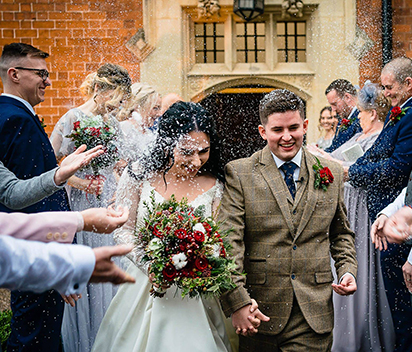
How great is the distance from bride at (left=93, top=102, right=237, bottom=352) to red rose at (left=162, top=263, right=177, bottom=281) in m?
0.31

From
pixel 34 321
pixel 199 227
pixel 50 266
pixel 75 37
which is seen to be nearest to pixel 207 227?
pixel 199 227

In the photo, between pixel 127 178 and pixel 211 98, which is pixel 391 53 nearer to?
pixel 211 98

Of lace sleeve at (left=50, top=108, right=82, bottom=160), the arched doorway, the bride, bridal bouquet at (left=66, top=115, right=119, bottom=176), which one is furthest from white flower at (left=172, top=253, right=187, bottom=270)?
the arched doorway

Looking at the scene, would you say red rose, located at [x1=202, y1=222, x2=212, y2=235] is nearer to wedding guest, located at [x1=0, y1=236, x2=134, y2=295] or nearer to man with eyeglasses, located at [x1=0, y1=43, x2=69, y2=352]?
wedding guest, located at [x1=0, y1=236, x2=134, y2=295]

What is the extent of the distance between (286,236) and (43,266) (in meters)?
1.73

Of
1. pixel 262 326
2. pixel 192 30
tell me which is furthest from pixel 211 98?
pixel 262 326

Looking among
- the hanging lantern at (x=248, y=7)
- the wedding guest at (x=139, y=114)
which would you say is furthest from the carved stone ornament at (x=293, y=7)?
the wedding guest at (x=139, y=114)

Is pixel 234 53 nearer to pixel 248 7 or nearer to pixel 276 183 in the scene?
pixel 248 7

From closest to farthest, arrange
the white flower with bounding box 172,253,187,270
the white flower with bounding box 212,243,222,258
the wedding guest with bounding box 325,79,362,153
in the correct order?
the white flower with bounding box 172,253,187,270 → the white flower with bounding box 212,243,222,258 → the wedding guest with bounding box 325,79,362,153

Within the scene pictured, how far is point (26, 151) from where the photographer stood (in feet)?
11.0

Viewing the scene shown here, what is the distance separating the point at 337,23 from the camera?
9031 millimetres

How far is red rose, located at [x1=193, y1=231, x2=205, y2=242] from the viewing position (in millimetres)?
2736

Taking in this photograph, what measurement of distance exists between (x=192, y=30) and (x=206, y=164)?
6.52 metres

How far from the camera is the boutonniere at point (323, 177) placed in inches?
124
